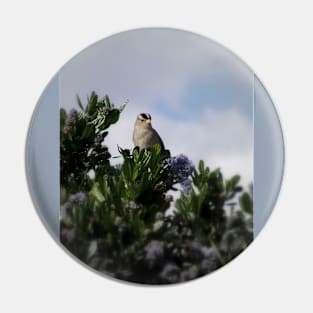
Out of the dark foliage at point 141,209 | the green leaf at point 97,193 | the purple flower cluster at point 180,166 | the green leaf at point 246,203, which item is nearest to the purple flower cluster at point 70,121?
the dark foliage at point 141,209

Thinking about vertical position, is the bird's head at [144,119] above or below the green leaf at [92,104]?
below

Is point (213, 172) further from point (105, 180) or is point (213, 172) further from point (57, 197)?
point (57, 197)

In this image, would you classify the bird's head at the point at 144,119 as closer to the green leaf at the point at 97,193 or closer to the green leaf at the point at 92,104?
the green leaf at the point at 92,104

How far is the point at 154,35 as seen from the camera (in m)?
1.72

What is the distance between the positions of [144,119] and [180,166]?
0.19 m

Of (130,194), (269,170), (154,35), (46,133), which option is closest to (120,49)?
(154,35)

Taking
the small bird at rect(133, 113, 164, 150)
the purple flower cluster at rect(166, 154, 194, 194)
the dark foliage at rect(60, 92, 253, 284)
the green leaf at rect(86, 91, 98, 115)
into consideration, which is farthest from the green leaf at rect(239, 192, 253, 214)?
the green leaf at rect(86, 91, 98, 115)

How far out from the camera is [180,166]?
1.72m

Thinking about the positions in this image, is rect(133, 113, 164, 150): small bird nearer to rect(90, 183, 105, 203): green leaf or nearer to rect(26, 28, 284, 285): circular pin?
rect(26, 28, 284, 285): circular pin

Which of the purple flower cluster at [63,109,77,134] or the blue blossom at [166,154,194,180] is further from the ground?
the purple flower cluster at [63,109,77,134]

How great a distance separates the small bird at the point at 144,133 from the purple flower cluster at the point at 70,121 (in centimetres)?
20

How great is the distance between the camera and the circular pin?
1685 millimetres

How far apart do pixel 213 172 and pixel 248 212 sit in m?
0.17

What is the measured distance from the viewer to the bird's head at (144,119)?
5.57 ft
